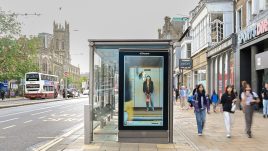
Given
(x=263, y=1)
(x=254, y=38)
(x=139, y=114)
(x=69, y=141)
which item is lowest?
(x=69, y=141)

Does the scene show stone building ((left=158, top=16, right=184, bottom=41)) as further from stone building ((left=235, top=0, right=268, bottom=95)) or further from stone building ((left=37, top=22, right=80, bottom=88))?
stone building ((left=235, top=0, right=268, bottom=95))

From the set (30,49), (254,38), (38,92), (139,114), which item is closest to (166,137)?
(139,114)

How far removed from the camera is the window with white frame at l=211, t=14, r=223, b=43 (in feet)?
129

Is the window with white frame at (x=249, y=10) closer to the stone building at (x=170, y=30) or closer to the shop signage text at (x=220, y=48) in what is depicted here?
the shop signage text at (x=220, y=48)

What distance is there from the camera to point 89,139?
12.7m

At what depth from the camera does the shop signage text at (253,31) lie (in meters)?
24.7

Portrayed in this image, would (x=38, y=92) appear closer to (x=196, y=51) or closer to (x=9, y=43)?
(x=9, y=43)

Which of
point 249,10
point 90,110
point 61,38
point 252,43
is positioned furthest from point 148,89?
point 61,38

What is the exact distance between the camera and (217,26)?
1558 inches

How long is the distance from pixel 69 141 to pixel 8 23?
172 ft

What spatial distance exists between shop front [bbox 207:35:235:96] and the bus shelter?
20.5 metres

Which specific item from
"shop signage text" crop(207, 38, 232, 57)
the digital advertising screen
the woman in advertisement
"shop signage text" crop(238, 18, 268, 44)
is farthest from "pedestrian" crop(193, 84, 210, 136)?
"shop signage text" crop(207, 38, 232, 57)

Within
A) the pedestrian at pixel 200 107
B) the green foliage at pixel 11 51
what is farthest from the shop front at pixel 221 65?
the green foliage at pixel 11 51

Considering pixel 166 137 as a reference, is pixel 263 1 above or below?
above
